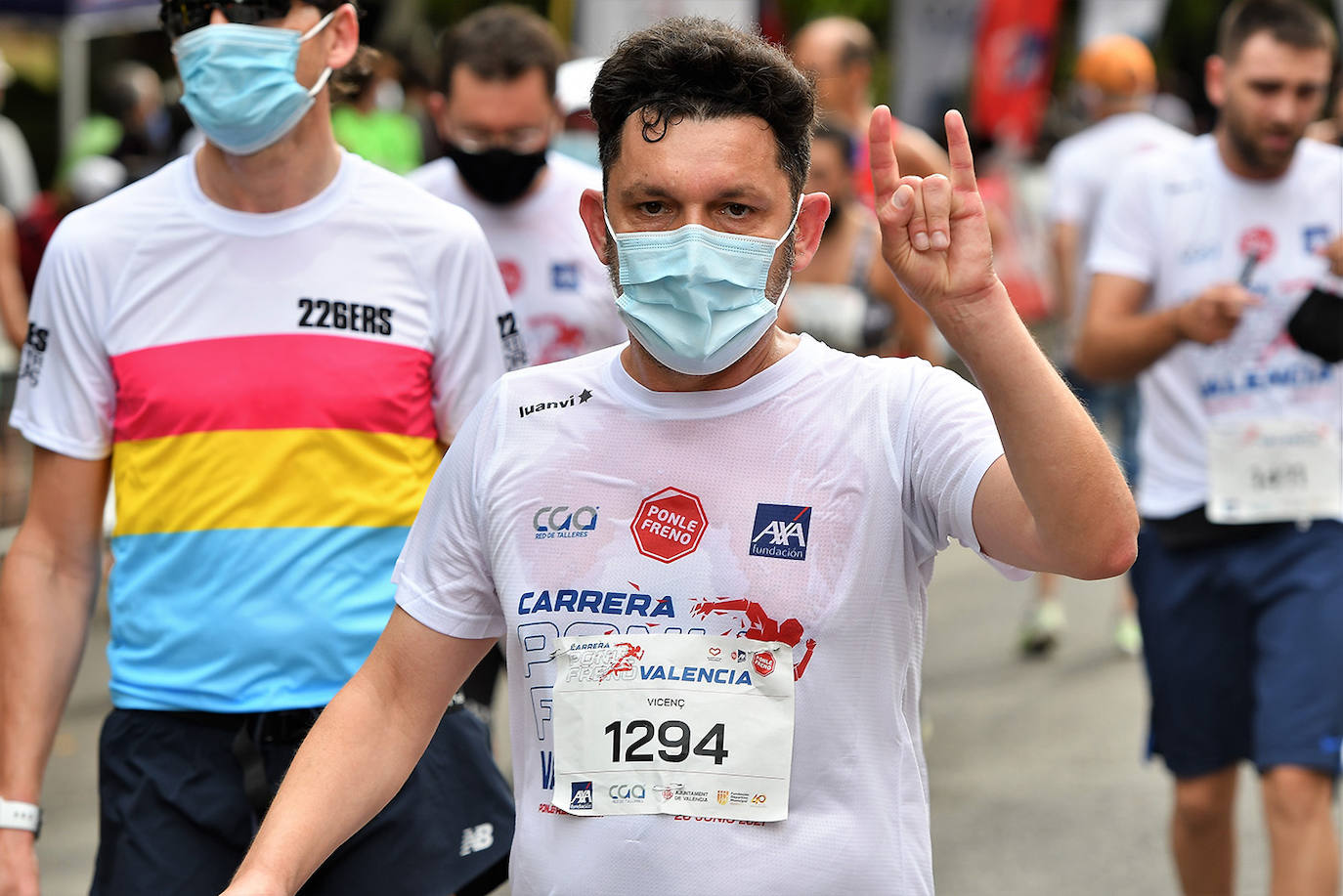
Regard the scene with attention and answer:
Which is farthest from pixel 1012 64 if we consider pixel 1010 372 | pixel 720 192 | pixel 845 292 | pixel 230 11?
pixel 1010 372

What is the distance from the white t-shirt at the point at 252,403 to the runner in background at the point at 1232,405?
7.27ft

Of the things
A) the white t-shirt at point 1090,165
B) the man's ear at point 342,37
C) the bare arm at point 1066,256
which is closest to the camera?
the man's ear at point 342,37

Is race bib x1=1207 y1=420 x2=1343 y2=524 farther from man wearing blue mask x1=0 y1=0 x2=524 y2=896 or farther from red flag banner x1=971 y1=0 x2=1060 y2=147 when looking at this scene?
red flag banner x1=971 y1=0 x2=1060 y2=147

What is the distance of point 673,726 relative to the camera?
8.50ft

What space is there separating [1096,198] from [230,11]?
6.17m

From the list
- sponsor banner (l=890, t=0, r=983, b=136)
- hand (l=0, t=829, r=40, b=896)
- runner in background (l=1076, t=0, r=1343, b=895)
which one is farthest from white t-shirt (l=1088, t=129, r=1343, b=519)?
sponsor banner (l=890, t=0, r=983, b=136)

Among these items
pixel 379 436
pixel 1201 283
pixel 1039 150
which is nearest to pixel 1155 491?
pixel 1201 283

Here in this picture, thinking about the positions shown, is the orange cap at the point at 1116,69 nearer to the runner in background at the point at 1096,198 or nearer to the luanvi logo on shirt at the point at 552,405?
the runner in background at the point at 1096,198

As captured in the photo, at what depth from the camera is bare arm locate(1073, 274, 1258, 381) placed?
4730 millimetres

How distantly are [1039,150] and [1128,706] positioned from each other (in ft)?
41.8

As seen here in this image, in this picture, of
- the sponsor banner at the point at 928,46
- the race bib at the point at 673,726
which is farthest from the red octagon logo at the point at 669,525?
the sponsor banner at the point at 928,46

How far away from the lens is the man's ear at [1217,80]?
525 cm

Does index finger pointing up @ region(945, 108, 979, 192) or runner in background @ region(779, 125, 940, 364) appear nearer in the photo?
index finger pointing up @ region(945, 108, 979, 192)

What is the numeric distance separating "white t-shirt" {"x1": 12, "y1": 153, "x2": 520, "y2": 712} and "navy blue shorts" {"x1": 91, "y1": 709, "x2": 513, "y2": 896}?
8cm
